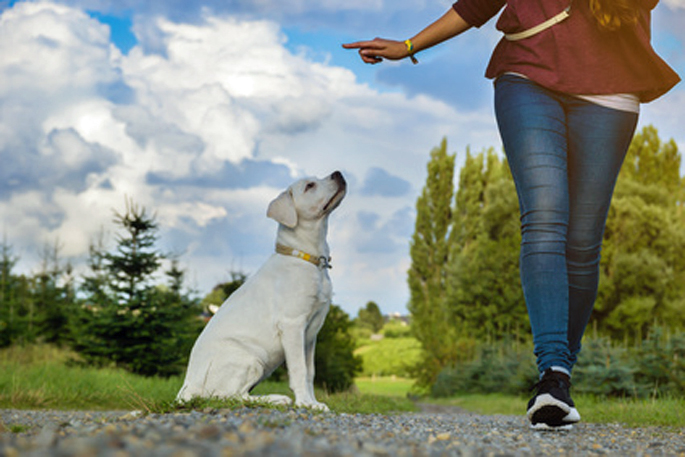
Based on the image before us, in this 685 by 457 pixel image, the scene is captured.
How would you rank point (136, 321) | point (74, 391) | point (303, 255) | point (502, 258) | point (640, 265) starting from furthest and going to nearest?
point (640, 265) → point (502, 258) → point (136, 321) → point (74, 391) → point (303, 255)

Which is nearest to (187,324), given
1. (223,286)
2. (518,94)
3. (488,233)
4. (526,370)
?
(223,286)

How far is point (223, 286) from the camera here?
40.6 ft

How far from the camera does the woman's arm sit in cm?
407

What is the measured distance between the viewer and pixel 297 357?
4.07 m

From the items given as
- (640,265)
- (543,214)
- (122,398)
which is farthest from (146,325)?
(640,265)

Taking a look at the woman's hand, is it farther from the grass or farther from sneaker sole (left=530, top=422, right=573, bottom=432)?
the grass

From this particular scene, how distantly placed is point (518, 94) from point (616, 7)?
0.68m

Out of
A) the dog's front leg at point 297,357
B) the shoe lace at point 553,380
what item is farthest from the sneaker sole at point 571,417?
the dog's front leg at point 297,357

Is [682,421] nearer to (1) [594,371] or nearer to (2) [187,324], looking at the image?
(1) [594,371]

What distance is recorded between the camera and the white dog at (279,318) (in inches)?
159

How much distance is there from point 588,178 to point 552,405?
1.28m

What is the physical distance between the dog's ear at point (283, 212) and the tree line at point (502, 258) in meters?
11.7

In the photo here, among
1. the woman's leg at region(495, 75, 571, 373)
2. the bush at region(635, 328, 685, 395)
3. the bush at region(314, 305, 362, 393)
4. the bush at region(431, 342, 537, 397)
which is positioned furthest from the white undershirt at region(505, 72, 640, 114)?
the bush at region(314, 305, 362, 393)

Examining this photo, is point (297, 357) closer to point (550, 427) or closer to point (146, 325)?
point (550, 427)
